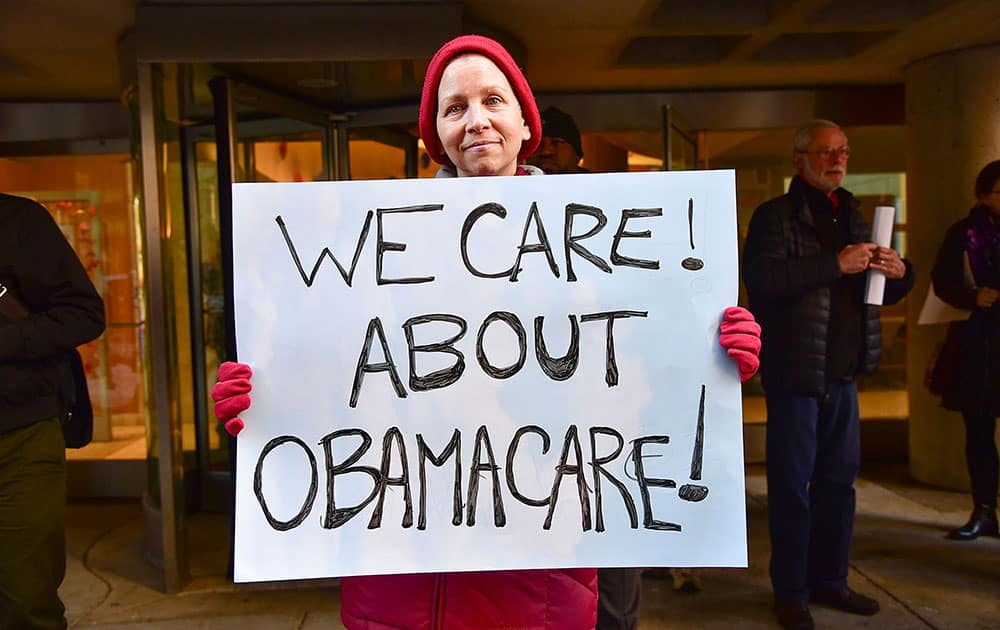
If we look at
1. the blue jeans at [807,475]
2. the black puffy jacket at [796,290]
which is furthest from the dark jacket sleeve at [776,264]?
the blue jeans at [807,475]

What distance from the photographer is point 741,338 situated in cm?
144

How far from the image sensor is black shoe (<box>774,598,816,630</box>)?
3.32m

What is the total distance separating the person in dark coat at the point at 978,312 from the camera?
4.16 meters

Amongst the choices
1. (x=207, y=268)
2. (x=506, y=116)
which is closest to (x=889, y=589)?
(x=506, y=116)

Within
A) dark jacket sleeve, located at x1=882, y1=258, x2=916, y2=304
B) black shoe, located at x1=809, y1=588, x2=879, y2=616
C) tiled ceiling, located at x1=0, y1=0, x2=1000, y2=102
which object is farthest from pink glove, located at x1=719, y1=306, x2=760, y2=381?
tiled ceiling, located at x1=0, y1=0, x2=1000, y2=102

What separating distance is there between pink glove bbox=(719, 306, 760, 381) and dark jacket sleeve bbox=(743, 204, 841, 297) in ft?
5.88

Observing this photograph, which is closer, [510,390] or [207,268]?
[510,390]

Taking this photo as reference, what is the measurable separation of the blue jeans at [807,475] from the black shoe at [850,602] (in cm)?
14

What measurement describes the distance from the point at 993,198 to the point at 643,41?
7.20 feet

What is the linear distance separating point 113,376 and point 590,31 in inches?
155

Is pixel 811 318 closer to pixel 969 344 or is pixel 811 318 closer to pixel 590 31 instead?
pixel 969 344

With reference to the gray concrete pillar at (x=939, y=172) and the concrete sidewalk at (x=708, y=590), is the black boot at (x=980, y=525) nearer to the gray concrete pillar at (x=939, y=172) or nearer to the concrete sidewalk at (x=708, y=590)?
the concrete sidewalk at (x=708, y=590)

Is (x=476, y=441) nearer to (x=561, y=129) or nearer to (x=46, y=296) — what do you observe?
(x=561, y=129)

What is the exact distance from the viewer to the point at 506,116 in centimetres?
149
